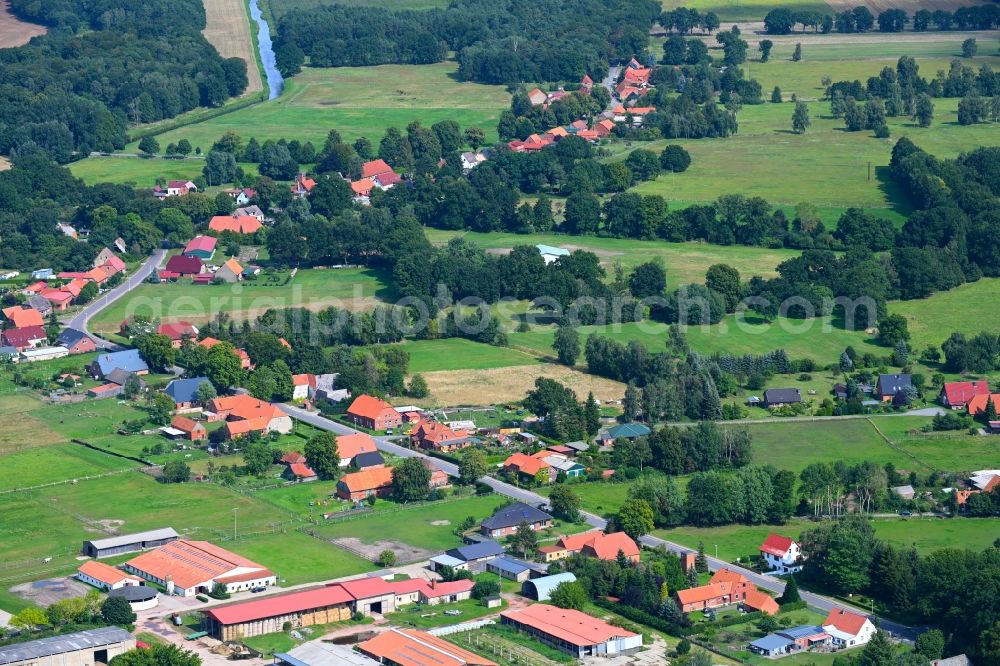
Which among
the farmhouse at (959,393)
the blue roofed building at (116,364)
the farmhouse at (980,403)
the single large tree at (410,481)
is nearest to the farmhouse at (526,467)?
the single large tree at (410,481)

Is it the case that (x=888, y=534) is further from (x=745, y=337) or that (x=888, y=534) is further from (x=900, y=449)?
(x=745, y=337)

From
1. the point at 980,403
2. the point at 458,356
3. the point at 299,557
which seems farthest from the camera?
the point at 458,356

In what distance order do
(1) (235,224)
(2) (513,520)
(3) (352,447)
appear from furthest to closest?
(1) (235,224), (3) (352,447), (2) (513,520)

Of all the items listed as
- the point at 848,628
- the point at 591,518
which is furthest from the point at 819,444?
the point at 848,628

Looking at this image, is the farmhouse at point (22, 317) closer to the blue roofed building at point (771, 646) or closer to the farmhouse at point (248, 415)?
the farmhouse at point (248, 415)

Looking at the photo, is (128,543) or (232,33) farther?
(232,33)

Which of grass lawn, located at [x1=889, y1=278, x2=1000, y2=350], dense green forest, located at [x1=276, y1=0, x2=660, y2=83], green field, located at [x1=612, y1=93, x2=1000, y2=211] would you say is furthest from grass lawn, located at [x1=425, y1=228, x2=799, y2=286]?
dense green forest, located at [x1=276, y1=0, x2=660, y2=83]

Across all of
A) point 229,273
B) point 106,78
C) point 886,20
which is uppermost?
point 886,20
